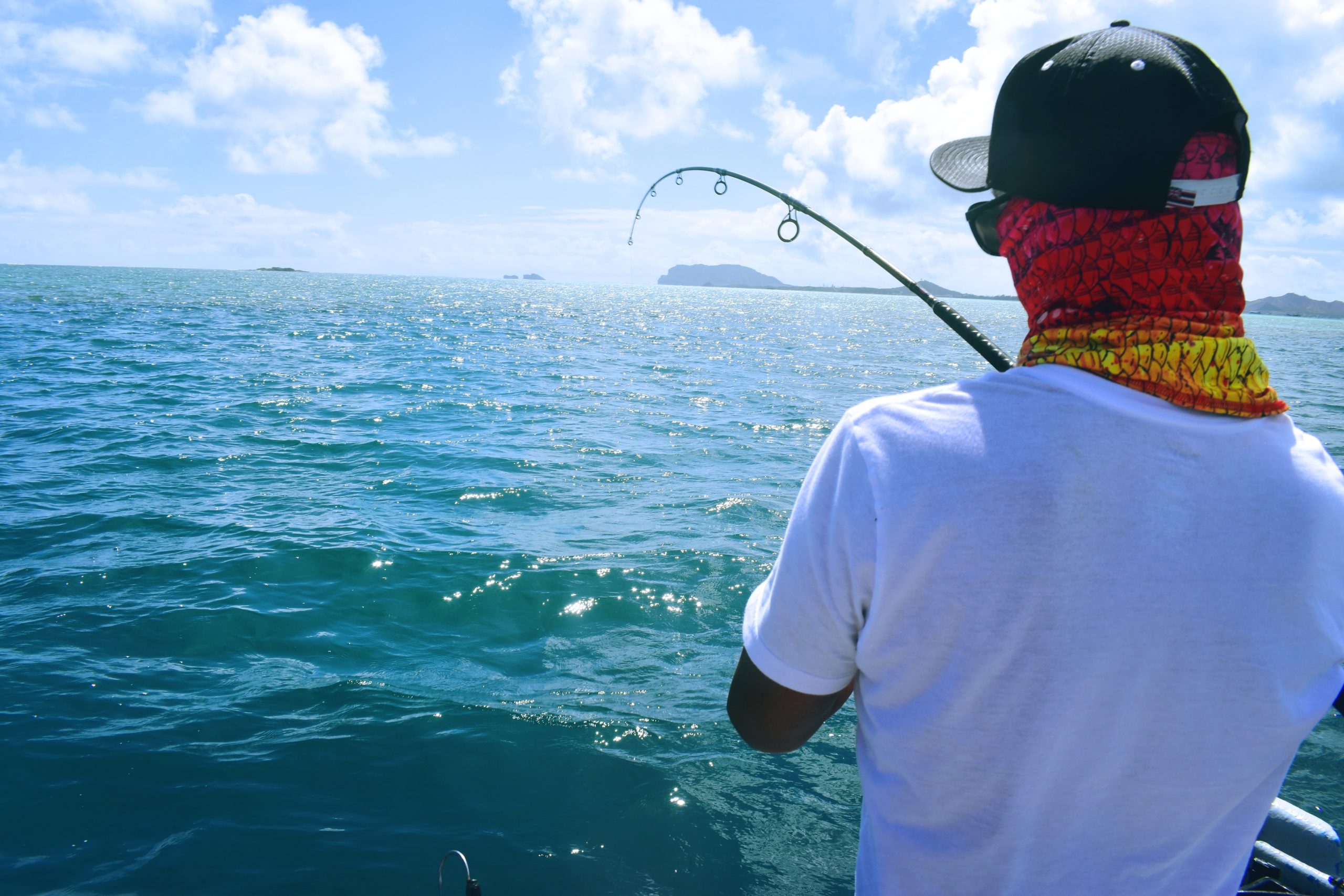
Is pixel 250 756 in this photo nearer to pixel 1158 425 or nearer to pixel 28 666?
pixel 28 666

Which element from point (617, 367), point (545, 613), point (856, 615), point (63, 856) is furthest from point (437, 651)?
point (617, 367)

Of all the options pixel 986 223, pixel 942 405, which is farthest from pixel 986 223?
pixel 942 405

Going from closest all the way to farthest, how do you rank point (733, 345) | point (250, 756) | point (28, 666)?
point (250, 756)
point (28, 666)
point (733, 345)

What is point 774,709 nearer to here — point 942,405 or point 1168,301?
point 942,405

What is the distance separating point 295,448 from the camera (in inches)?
463

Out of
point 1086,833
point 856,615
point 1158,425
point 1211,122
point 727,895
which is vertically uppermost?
point 1211,122

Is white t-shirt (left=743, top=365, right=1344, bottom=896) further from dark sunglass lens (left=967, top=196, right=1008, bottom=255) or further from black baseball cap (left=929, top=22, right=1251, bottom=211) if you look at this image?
dark sunglass lens (left=967, top=196, right=1008, bottom=255)

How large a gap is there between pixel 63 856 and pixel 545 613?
3.47 m

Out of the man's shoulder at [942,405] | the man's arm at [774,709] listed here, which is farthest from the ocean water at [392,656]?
the man's shoulder at [942,405]

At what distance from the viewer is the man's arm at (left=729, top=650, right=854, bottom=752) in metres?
1.33

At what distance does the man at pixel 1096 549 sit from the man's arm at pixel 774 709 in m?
0.08

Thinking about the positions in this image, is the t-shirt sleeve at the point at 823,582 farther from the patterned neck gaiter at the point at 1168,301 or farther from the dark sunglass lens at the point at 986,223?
the dark sunglass lens at the point at 986,223

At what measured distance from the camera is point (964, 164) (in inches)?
59.4

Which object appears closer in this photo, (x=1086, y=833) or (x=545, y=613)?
(x=1086, y=833)
